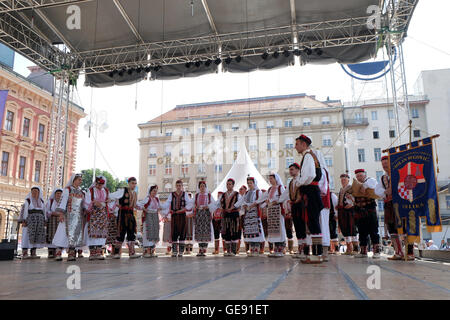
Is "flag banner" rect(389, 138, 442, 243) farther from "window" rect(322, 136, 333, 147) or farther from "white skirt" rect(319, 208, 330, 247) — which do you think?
"window" rect(322, 136, 333, 147)

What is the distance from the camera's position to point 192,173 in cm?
3944

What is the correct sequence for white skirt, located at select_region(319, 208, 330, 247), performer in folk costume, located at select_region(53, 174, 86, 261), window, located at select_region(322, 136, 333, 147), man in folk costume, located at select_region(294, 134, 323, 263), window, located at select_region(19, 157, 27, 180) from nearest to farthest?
man in folk costume, located at select_region(294, 134, 323, 263) < white skirt, located at select_region(319, 208, 330, 247) < performer in folk costume, located at select_region(53, 174, 86, 261) < window, located at select_region(19, 157, 27, 180) < window, located at select_region(322, 136, 333, 147)

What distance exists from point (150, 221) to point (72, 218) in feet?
5.25

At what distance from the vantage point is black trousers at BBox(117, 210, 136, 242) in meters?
6.49

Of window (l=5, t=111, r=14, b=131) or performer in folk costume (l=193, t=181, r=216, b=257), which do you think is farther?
window (l=5, t=111, r=14, b=131)

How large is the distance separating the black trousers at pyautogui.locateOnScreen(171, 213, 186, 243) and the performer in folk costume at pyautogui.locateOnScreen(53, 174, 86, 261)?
1.80m

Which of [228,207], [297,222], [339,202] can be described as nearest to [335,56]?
[339,202]

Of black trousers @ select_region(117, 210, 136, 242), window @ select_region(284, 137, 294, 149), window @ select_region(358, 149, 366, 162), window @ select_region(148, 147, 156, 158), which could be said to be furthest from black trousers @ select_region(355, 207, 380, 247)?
window @ select_region(148, 147, 156, 158)

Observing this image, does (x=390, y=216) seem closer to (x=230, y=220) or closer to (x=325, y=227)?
(x=325, y=227)

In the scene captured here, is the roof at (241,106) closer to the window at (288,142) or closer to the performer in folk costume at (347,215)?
the window at (288,142)

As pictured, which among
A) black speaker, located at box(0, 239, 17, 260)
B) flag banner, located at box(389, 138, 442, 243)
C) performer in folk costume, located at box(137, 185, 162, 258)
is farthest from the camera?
performer in folk costume, located at box(137, 185, 162, 258)

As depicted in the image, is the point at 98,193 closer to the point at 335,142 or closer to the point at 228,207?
the point at 228,207

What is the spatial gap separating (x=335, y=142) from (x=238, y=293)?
35835 millimetres


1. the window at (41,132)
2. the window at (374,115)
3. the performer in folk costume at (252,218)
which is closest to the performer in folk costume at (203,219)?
the performer in folk costume at (252,218)
